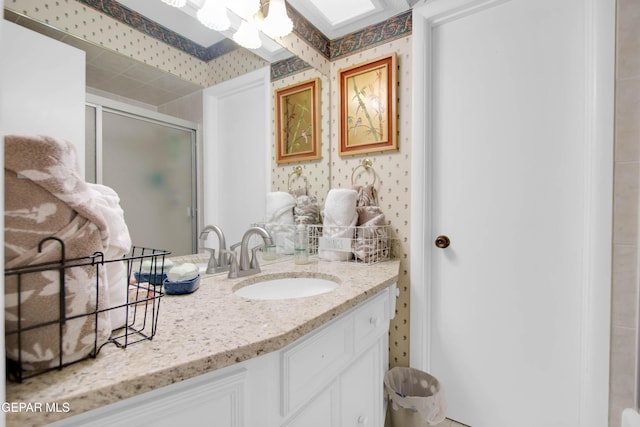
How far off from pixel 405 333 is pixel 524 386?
0.50 m

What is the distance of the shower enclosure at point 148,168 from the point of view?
74 cm

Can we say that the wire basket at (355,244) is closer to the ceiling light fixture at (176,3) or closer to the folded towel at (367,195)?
the folded towel at (367,195)

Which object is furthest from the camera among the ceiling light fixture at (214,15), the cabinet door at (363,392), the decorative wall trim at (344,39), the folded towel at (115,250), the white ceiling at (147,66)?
the decorative wall trim at (344,39)

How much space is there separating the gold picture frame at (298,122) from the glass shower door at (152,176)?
1.73ft

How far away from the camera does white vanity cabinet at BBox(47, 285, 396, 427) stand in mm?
434

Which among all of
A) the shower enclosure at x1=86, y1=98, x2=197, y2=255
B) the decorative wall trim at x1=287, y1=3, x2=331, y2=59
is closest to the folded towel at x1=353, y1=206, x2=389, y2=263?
the shower enclosure at x1=86, y1=98, x2=197, y2=255

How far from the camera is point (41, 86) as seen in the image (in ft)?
2.06

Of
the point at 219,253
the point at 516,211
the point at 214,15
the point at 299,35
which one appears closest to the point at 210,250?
the point at 219,253

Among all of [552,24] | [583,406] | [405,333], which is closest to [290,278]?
[405,333]

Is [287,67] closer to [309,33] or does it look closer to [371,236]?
[309,33]

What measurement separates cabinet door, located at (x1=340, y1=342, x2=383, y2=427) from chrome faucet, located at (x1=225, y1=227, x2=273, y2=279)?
484 mm

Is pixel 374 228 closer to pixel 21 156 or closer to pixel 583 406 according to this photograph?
pixel 583 406

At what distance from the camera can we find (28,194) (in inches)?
14.8

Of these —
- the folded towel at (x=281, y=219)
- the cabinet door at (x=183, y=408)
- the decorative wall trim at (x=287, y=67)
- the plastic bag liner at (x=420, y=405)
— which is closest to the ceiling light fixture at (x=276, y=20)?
the decorative wall trim at (x=287, y=67)
